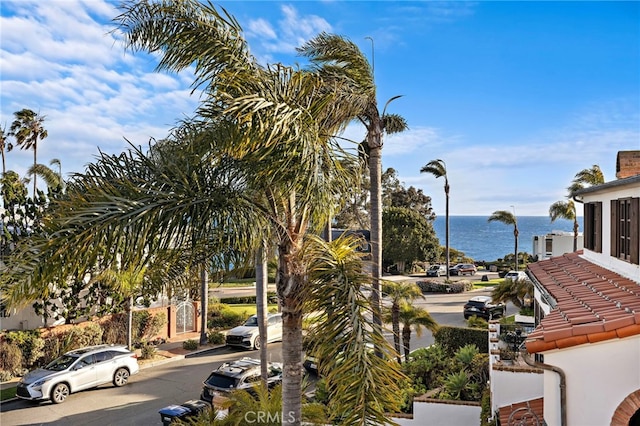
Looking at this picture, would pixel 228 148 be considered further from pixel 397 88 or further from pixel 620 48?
pixel 620 48

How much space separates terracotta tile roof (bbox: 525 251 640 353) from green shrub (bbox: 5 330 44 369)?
697 inches

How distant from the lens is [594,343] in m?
5.50

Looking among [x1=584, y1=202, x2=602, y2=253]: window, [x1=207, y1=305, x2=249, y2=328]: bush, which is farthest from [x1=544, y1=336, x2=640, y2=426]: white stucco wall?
[x1=207, y1=305, x2=249, y2=328]: bush

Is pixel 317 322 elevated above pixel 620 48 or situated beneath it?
situated beneath

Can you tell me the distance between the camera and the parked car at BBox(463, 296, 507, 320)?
1003 inches

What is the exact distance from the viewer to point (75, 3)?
9.09 meters

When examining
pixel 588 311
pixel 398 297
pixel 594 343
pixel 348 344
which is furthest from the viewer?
pixel 398 297

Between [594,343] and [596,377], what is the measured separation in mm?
407

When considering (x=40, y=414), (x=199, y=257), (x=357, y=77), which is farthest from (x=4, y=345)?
(x=357, y=77)

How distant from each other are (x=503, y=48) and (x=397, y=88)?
10.2 feet

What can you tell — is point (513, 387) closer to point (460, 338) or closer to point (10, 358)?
point (460, 338)

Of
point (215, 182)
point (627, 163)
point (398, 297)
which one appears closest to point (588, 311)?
point (215, 182)

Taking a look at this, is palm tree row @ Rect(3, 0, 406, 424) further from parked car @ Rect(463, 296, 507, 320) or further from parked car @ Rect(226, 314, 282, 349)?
parked car @ Rect(463, 296, 507, 320)

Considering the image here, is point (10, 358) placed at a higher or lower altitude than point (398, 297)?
lower
